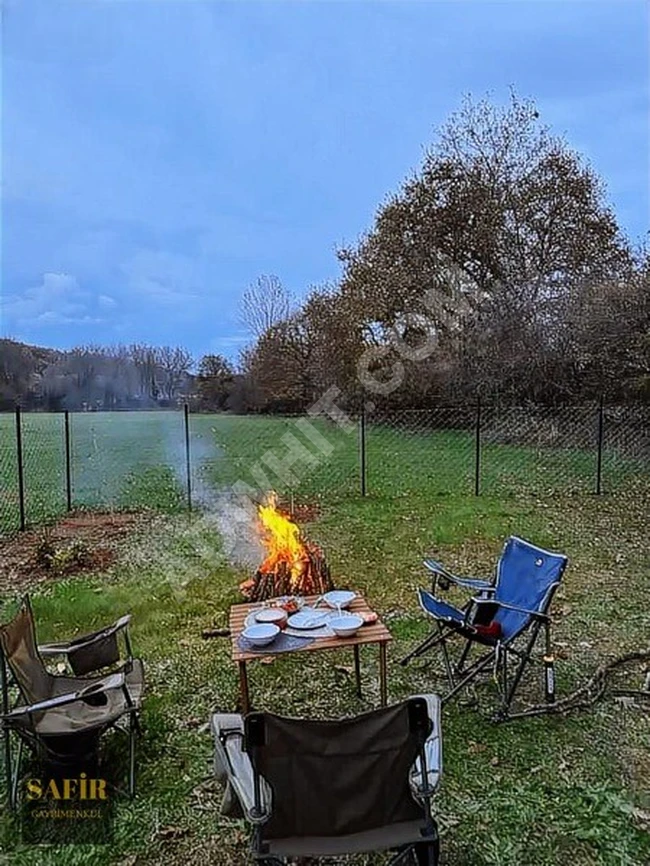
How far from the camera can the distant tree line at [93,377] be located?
8398 millimetres

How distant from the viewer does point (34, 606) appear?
431 cm

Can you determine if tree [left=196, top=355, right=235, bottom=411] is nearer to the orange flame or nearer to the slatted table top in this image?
the orange flame

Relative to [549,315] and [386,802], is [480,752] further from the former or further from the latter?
[549,315]

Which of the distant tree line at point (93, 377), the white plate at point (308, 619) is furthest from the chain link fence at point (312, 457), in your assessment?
the white plate at point (308, 619)

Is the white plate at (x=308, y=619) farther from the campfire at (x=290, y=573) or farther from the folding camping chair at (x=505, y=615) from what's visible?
the campfire at (x=290, y=573)

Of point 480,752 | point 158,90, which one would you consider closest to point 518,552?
point 480,752

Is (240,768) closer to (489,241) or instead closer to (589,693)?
(589,693)

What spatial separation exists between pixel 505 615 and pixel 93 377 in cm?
897

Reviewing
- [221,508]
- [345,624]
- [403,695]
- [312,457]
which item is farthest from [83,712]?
[312,457]

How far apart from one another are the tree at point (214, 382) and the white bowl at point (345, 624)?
43.0 ft

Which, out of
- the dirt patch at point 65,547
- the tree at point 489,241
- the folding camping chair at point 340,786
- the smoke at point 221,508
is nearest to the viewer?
the folding camping chair at point 340,786

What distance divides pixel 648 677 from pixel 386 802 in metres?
2.08

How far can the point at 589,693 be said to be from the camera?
10.0ft

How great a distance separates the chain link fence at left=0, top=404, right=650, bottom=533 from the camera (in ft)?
25.7
